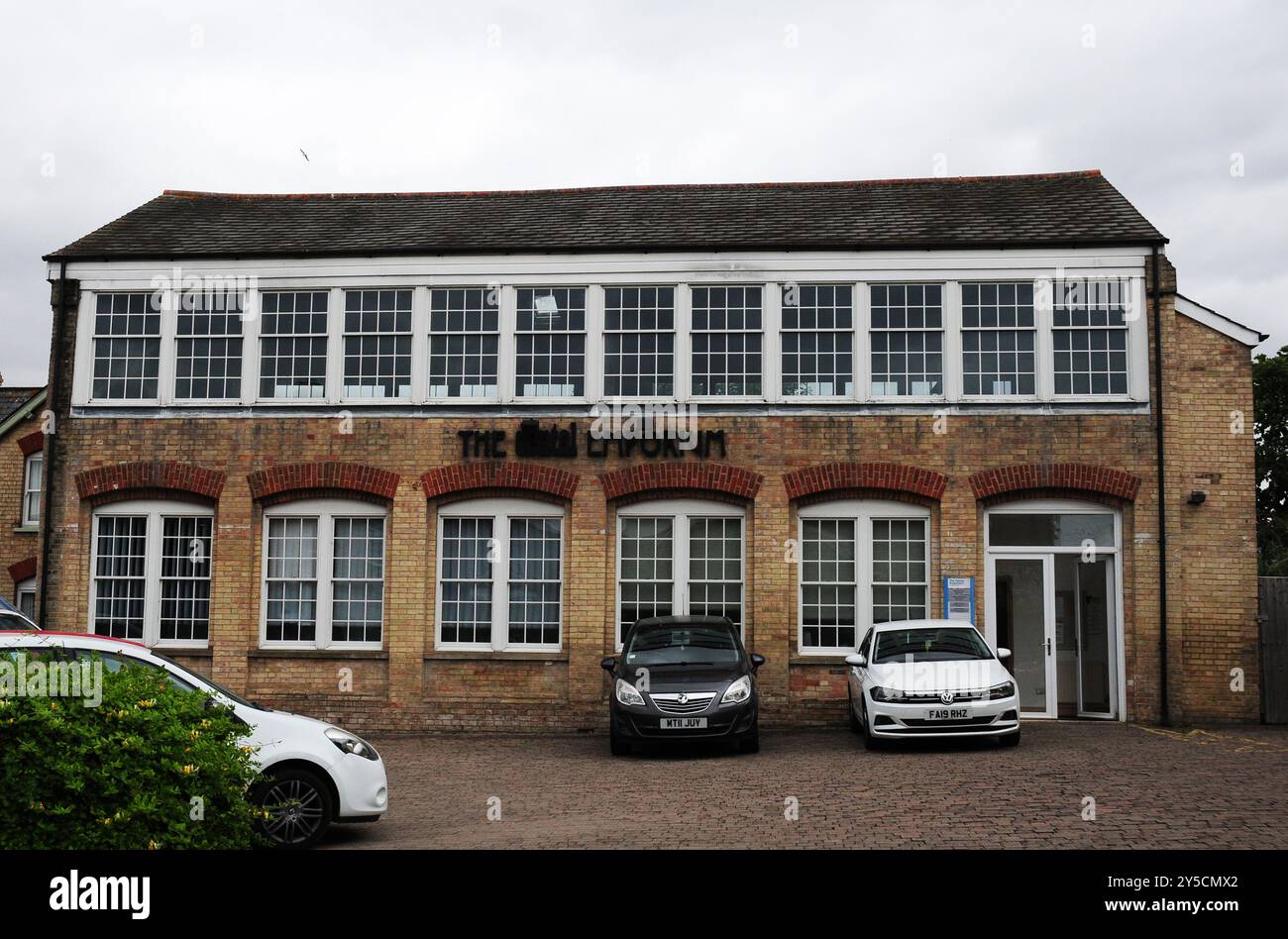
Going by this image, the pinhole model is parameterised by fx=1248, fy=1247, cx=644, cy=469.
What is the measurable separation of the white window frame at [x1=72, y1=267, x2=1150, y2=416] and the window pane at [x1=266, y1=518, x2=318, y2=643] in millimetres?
1941

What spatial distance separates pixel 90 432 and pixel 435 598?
6.22 m

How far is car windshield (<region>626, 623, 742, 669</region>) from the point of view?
16.0 m

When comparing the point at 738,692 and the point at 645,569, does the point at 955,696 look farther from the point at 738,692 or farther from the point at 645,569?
the point at 645,569

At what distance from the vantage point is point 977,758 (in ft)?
46.7

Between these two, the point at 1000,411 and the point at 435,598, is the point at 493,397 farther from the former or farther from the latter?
the point at 1000,411

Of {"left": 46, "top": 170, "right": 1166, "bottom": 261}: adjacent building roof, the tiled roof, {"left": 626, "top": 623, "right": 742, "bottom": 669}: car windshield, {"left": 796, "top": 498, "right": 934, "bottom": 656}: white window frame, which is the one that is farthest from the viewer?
the tiled roof

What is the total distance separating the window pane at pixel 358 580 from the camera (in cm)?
1925

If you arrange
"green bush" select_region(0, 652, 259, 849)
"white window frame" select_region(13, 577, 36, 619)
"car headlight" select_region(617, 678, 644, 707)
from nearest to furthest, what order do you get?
1. "green bush" select_region(0, 652, 259, 849)
2. "car headlight" select_region(617, 678, 644, 707)
3. "white window frame" select_region(13, 577, 36, 619)

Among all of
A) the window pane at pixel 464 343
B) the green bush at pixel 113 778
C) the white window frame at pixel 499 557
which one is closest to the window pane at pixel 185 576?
the white window frame at pixel 499 557

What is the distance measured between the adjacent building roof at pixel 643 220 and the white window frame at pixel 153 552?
402cm

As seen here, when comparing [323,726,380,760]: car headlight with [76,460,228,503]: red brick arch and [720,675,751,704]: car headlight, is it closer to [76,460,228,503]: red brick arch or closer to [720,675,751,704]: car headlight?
[720,675,751,704]: car headlight

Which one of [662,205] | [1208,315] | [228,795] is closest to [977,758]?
[1208,315]

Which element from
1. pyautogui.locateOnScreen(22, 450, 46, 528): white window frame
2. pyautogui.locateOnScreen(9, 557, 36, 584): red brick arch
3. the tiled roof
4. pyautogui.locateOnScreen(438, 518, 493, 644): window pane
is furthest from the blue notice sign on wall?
the tiled roof

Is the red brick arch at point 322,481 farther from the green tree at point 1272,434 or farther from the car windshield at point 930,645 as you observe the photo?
the green tree at point 1272,434
